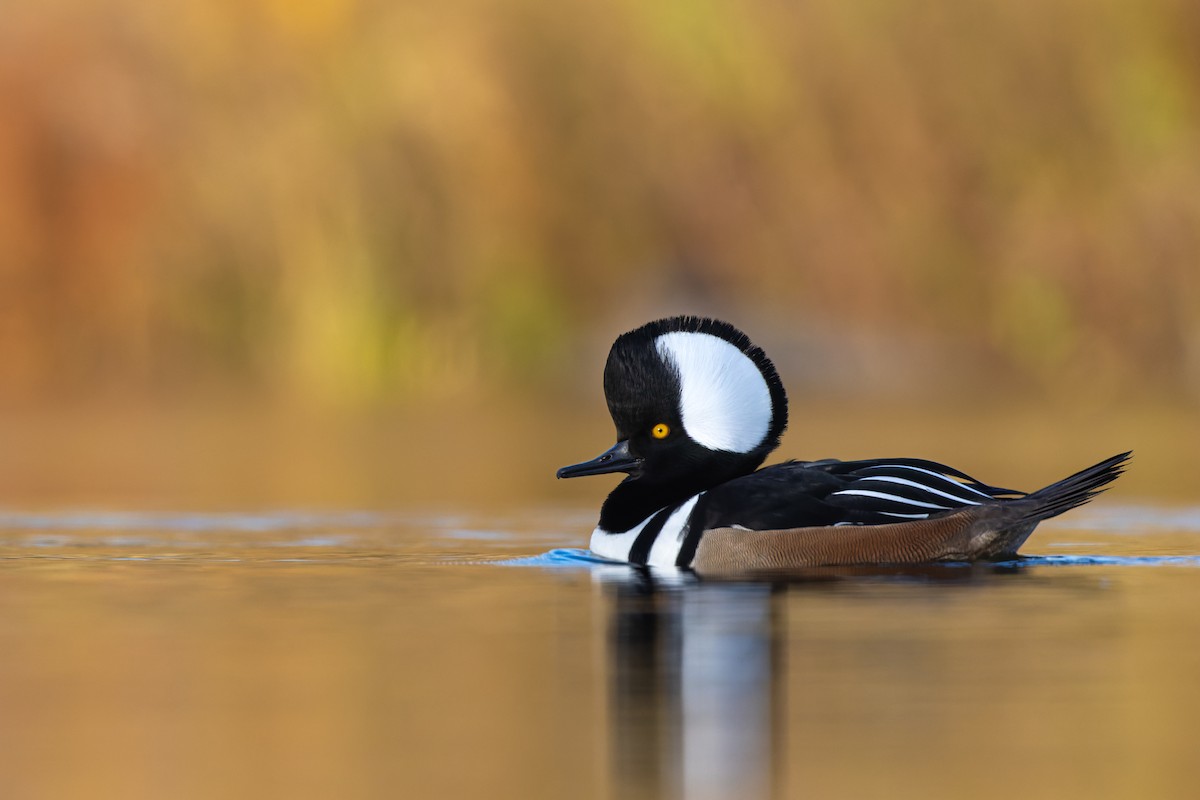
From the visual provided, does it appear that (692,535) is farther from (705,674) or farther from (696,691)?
(696,691)

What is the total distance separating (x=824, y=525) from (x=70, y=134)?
68.8ft

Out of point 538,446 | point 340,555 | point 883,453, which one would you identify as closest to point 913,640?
point 340,555

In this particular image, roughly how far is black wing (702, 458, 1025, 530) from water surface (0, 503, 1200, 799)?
0.84 ft

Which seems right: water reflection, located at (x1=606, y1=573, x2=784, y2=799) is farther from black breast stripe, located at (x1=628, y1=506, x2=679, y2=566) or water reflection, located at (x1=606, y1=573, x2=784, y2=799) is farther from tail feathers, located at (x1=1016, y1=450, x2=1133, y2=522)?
tail feathers, located at (x1=1016, y1=450, x2=1133, y2=522)

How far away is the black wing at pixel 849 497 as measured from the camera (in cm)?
812

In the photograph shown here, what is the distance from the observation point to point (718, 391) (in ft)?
28.5

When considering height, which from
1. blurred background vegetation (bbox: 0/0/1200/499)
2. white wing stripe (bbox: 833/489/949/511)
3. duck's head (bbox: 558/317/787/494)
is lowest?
white wing stripe (bbox: 833/489/949/511)

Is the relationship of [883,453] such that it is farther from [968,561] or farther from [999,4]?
[999,4]

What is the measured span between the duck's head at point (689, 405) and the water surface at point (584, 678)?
52 centimetres

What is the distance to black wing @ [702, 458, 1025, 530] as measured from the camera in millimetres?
8125

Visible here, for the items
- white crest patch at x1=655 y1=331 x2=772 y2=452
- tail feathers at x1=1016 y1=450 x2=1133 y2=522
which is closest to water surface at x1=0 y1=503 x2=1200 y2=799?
tail feathers at x1=1016 y1=450 x2=1133 y2=522

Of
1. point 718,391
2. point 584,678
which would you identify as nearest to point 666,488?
point 718,391

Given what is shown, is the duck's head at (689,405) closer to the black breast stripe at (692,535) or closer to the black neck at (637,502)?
the black neck at (637,502)

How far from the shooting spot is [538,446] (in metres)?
17.4
